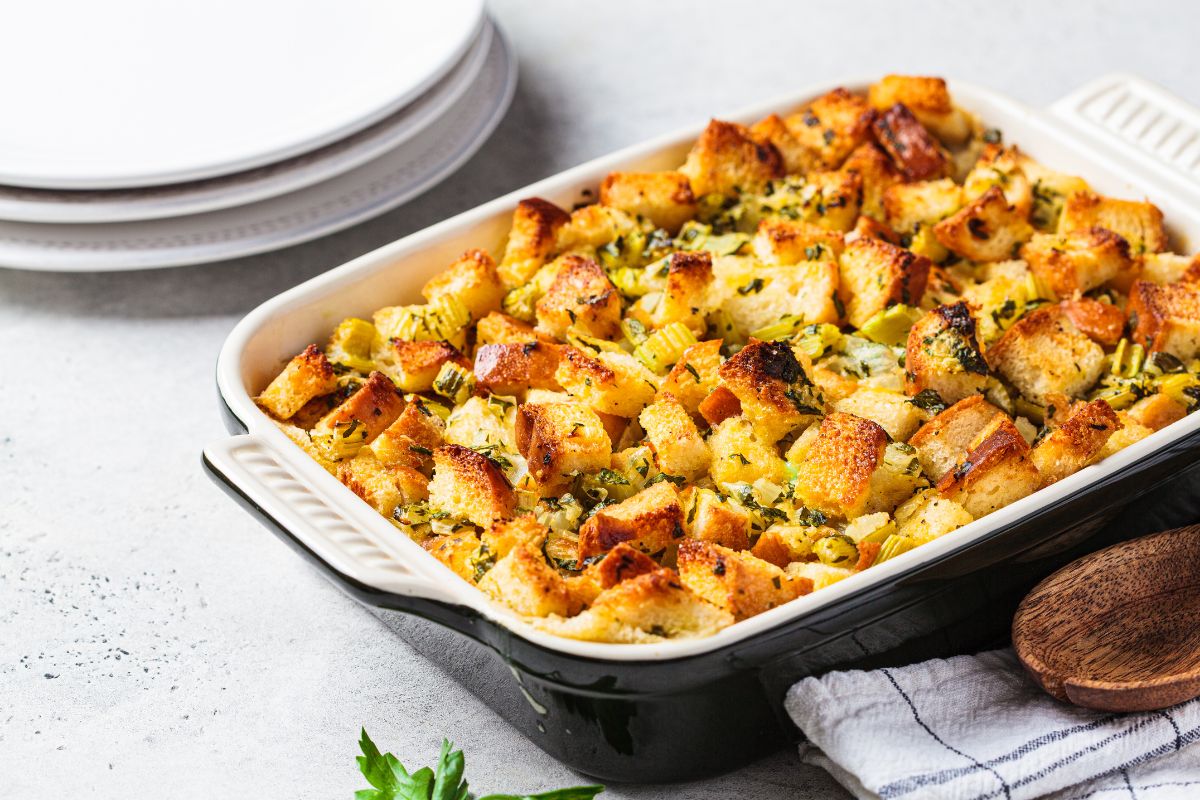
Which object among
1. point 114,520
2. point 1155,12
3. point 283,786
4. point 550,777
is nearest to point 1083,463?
point 550,777

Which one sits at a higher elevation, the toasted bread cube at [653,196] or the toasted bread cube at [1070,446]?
the toasted bread cube at [1070,446]

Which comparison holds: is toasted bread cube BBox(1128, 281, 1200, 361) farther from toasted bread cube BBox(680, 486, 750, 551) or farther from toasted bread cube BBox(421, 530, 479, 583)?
toasted bread cube BBox(421, 530, 479, 583)

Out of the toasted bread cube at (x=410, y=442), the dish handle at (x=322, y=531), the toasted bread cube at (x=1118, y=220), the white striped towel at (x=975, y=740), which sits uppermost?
the toasted bread cube at (x=1118, y=220)

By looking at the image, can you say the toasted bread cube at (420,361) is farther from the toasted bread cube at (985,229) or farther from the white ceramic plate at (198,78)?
the toasted bread cube at (985,229)

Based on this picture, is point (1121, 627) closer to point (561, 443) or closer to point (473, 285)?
point (561, 443)

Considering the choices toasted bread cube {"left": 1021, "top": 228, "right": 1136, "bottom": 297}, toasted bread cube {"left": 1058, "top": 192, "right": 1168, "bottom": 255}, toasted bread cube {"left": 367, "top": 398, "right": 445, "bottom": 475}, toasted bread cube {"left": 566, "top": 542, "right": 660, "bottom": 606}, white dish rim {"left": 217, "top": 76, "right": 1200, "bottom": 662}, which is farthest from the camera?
toasted bread cube {"left": 1058, "top": 192, "right": 1168, "bottom": 255}

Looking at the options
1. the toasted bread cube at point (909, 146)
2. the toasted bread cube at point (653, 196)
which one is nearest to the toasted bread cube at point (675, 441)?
the toasted bread cube at point (653, 196)

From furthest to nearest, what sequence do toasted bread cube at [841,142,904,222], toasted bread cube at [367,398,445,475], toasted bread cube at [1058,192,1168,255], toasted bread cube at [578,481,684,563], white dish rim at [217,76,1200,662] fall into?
toasted bread cube at [841,142,904,222] → toasted bread cube at [1058,192,1168,255] → toasted bread cube at [367,398,445,475] → toasted bread cube at [578,481,684,563] → white dish rim at [217,76,1200,662]

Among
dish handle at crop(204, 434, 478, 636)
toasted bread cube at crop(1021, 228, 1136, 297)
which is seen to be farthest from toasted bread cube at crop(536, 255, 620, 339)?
toasted bread cube at crop(1021, 228, 1136, 297)
